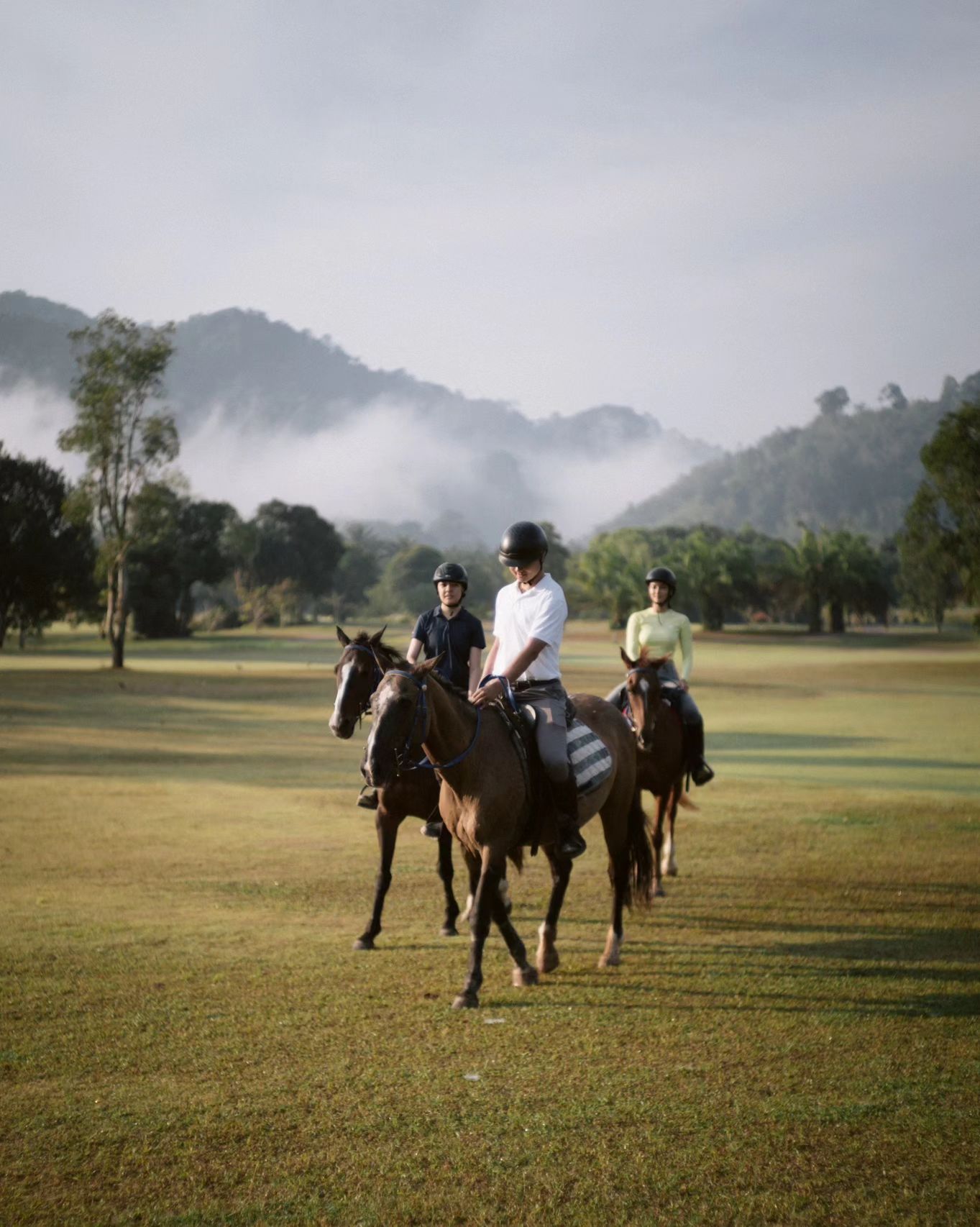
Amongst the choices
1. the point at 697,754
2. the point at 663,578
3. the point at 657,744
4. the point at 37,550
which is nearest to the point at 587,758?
the point at 657,744

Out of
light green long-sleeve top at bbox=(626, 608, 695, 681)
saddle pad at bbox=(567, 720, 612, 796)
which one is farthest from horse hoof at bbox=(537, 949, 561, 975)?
light green long-sleeve top at bbox=(626, 608, 695, 681)

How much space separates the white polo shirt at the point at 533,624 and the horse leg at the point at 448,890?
1900 mm

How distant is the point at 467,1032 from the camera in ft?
21.0

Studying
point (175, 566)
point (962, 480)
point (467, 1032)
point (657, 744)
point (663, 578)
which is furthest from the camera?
point (175, 566)

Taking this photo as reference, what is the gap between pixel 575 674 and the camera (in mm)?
46625

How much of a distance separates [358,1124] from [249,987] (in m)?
2.36

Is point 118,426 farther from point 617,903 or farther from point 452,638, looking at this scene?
point 617,903

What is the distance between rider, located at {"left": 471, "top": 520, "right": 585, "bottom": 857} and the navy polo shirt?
4.47ft

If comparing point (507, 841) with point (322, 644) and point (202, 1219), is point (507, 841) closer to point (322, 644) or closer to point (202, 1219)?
point (202, 1219)

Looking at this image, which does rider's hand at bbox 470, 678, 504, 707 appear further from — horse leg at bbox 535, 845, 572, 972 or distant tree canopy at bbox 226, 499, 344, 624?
distant tree canopy at bbox 226, 499, 344, 624

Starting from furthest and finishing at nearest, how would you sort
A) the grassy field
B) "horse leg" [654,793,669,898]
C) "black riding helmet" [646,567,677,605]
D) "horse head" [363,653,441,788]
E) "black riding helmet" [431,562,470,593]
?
"black riding helmet" [646,567,677,605], "horse leg" [654,793,669,898], "black riding helmet" [431,562,470,593], "horse head" [363,653,441,788], the grassy field

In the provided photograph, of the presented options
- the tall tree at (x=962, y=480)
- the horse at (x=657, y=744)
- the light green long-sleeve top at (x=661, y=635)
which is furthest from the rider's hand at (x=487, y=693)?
the tall tree at (x=962, y=480)

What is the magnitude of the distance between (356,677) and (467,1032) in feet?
7.63

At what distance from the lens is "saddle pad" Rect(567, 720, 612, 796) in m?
7.72
